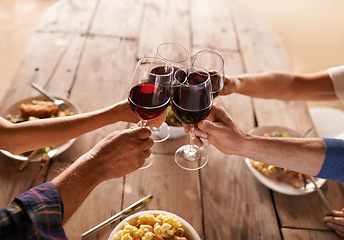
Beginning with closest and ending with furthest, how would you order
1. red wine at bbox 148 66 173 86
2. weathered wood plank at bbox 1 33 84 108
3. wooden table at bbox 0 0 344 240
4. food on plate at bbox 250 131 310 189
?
1. red wine at bbox 148 66 173 86
2. wooden table at bbox 0 0 344 240
3. food on plate at bbox 250 131 310 189
4. weathered wood plank at bbox 1 33 84 108

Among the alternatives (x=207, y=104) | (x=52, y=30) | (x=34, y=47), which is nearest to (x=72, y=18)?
(x=52, y=30)

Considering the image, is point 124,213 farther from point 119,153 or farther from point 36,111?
point 36,111

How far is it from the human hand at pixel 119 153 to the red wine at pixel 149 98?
4.1 inches

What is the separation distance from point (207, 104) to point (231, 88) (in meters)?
0.49

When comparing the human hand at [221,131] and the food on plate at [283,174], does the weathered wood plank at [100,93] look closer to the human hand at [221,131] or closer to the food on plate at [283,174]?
the human hand at [221,131]

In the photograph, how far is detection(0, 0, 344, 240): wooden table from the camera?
45.4 inches

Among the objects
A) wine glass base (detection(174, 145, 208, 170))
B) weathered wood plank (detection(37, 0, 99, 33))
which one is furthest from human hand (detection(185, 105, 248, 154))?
weathered wood plank (detection(37, 0, 99, 33))

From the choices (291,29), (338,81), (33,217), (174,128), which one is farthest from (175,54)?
(291,29)

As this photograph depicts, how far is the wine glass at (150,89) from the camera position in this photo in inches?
37.4

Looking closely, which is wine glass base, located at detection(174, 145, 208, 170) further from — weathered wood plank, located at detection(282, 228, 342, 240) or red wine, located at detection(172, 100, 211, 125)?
weathered wood plank, located at detection(282, 228, 342, 240)

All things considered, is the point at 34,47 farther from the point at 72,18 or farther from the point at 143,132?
the point at 143,132

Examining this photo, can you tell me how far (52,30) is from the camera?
6.15 ft

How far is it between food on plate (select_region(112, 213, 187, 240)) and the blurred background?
100 inches

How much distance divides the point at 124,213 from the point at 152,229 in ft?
0.53
